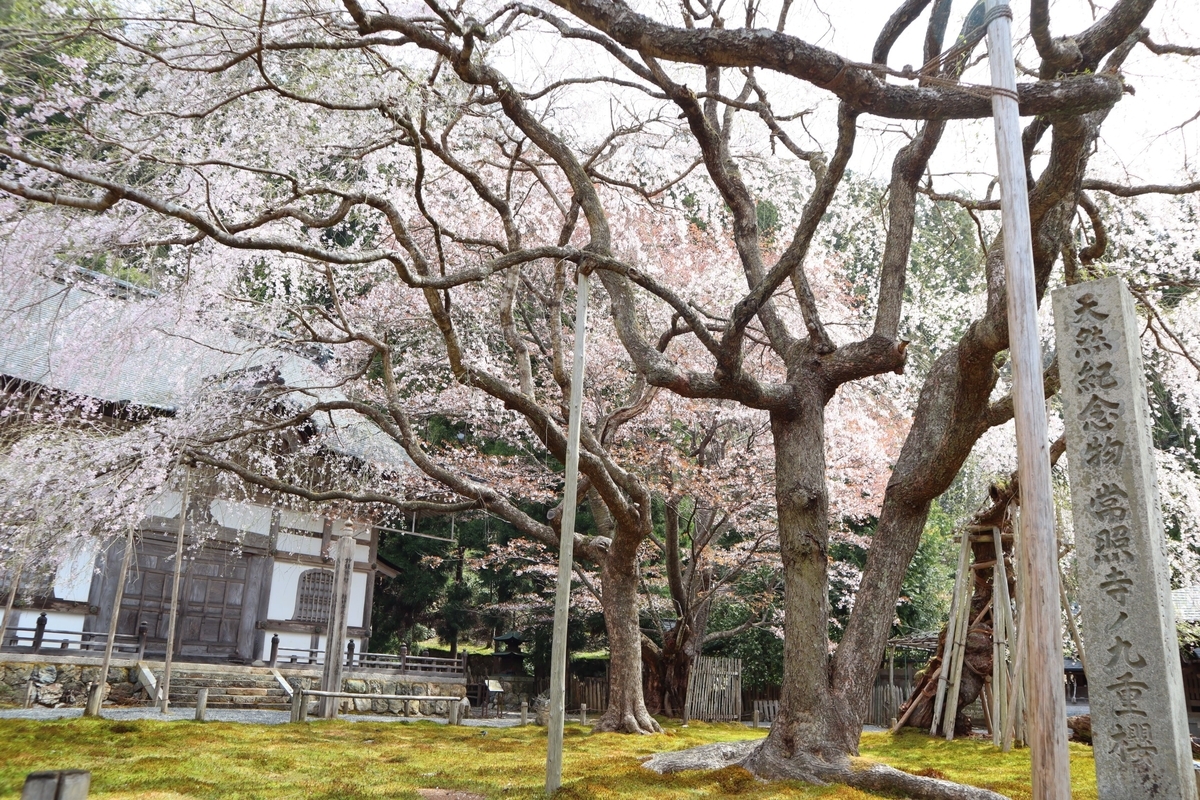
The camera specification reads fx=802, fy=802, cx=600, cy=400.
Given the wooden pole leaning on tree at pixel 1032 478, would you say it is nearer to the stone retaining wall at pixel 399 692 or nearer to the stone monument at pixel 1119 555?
the stone monument at pixel 1119 555

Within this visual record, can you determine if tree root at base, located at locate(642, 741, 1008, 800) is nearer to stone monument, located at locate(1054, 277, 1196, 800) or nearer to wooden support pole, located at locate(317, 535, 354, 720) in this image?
stone monument, located at locate(1054, 277, 1196, 800)

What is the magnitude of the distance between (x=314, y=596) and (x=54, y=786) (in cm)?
1488

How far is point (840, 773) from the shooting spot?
5.53m

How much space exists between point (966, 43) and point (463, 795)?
605 cm

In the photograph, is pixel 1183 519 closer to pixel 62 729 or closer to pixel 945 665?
pixel 945 665

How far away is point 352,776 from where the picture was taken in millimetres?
6086

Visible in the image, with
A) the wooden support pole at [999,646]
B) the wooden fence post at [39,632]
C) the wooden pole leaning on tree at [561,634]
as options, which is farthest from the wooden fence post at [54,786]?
the wooden fence post at [39,632]

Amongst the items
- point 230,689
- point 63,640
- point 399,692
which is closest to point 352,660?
point 399,692

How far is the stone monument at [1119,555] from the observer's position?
158 inches

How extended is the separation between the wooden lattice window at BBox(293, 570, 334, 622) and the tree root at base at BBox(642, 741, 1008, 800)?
1137 centimetres

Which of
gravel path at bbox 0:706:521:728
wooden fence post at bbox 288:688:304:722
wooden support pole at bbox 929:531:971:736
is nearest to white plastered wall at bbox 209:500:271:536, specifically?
gravel path at bbox 0:706:521:728

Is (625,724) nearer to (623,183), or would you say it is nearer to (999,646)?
(999,646)

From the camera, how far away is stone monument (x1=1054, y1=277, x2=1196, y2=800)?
4.02 meters

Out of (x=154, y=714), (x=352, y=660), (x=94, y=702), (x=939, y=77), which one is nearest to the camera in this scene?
(x=939, y=77)
